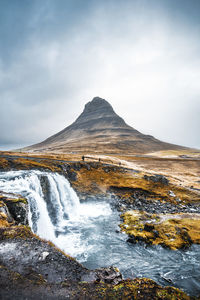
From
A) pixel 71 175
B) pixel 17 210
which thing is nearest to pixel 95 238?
pixel 17 210

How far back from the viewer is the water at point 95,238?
14414 millimetres

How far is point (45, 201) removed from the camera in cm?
2706

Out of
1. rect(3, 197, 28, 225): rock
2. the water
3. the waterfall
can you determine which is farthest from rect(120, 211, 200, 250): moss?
rect(3, 197, 28, 225): rock

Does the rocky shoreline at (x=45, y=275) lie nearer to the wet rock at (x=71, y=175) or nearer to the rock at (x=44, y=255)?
Result: the rock at (x=44, y=255)

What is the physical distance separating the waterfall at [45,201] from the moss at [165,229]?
10206 mm

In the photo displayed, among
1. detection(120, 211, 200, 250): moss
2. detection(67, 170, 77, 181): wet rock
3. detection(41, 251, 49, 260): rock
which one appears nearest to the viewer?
detection(41, 251, 49, 260): rock

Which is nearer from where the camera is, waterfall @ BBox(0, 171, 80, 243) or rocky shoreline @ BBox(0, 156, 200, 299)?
rocky shoreline @ BBox(0, 156, 200, 299)

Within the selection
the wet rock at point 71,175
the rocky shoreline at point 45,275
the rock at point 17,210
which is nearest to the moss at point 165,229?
the rocky shoreline at point 45,275

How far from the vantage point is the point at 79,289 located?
290 inches

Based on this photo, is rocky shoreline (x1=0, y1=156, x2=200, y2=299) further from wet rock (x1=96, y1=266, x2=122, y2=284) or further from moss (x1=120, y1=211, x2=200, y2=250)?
moss (x1=120, y1=211, x2=200, y2=250)

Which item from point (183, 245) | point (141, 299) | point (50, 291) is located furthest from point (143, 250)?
point (50, 291)

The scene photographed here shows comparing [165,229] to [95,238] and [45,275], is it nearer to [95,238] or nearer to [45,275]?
[95,238]

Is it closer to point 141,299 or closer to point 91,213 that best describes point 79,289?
Answer: point 141,299

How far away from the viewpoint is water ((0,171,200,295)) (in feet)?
47.3
